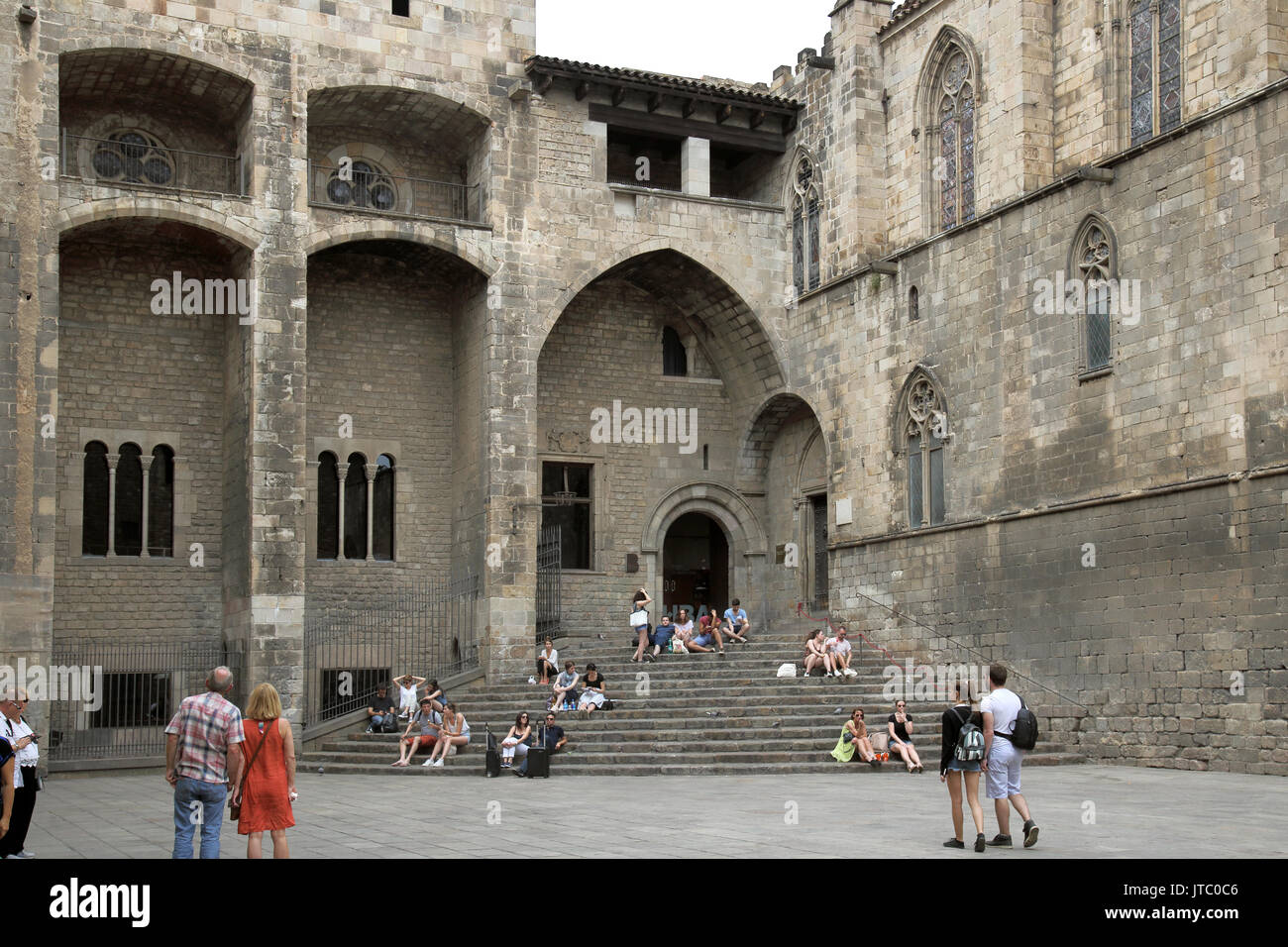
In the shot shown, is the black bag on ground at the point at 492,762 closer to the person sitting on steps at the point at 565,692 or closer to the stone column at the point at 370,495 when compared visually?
the person sitting on steps at the point at 565,692

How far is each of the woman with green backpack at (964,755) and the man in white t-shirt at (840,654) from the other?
37.9 feet

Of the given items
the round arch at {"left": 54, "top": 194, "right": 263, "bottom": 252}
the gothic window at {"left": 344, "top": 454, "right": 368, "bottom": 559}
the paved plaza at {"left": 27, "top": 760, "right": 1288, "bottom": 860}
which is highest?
the round arch at {"left": 54, "top": 194, "right": 263, "bottom": 252}

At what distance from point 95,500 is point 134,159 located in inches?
220

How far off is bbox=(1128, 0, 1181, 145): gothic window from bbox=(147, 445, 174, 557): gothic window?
15.9m

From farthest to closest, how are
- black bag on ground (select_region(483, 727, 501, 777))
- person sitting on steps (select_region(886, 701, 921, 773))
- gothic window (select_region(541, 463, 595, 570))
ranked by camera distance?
gothic window (select_region(541, 463, 595, 570)), black bag on ground (select_region(483, 727, 501, 777)), person sitting on steps (select_region(886, 701, 921, 773))

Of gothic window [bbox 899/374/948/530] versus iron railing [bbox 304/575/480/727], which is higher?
gothic window [bbox 899/374/948/530]

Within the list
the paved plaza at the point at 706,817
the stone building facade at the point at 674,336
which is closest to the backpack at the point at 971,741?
the paved plaza at the point at 706,817

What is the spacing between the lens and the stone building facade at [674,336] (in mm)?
19250

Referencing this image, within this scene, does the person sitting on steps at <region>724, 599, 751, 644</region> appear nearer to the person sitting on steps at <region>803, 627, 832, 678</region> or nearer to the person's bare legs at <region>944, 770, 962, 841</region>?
the person sitting on steps at <region>803, 627, 832, 678</region>

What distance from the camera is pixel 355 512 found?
27.0 meters

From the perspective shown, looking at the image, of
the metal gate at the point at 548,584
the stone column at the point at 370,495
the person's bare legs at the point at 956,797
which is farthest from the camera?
the metal gate at the point at 548,584

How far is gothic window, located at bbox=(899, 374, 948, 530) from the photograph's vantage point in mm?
23734

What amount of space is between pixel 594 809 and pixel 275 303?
12.0 meters

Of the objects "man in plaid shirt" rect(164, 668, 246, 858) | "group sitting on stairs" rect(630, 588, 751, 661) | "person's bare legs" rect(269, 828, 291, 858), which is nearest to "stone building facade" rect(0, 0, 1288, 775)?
"group sitting on stairs" rect(630, 588, 751, 661)
